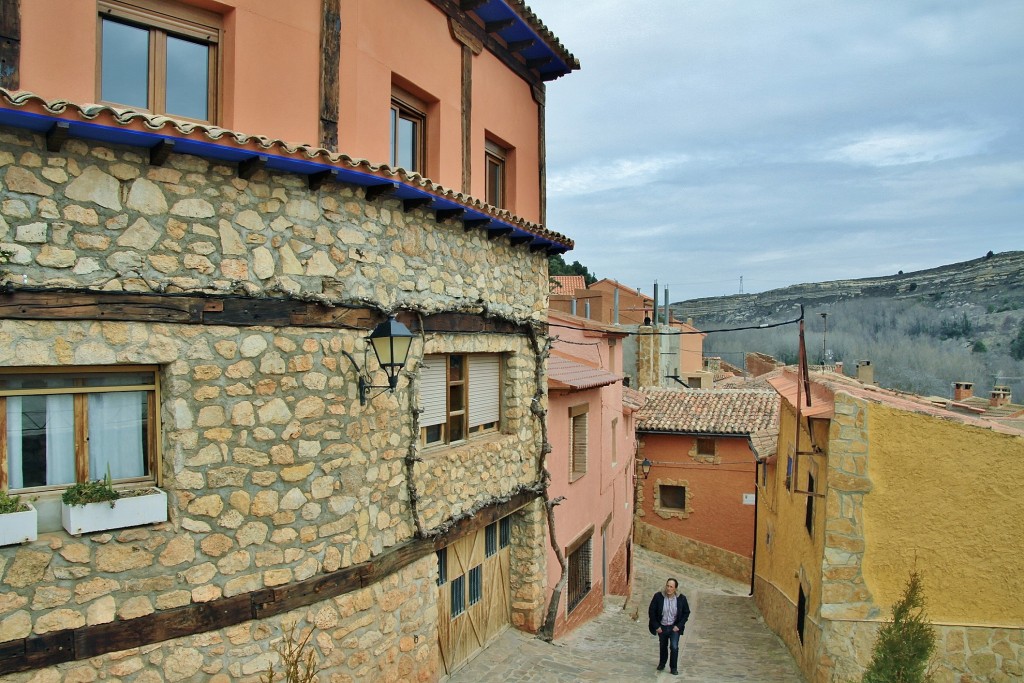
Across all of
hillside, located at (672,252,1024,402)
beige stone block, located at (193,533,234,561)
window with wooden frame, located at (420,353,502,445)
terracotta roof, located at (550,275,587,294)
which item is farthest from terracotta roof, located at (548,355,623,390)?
hillside, located at (672,252,1024,402)

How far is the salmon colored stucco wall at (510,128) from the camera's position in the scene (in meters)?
9.18

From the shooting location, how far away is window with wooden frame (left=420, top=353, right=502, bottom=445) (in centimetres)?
790

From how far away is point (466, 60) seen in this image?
346 inches

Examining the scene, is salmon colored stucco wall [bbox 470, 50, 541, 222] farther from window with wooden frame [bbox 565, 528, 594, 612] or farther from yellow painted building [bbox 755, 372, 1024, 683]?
window with wooden frame [bbox 565, 528, 594, 612]

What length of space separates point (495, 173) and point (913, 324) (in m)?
57.9

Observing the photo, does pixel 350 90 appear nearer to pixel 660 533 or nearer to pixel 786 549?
pixel 786 549

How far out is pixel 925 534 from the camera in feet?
26.0

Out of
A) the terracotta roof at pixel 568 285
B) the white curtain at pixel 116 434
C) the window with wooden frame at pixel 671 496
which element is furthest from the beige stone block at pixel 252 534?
the terracotta roof at pixel 568 285

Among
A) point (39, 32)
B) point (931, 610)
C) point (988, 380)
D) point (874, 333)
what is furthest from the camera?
point (874, 333)

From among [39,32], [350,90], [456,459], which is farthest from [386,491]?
[39,32]

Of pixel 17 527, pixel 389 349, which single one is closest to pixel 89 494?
pixel 17 527

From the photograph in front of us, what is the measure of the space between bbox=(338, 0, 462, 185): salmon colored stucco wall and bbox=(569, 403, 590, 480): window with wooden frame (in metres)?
6.20

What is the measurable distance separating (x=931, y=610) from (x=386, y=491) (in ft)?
20.2

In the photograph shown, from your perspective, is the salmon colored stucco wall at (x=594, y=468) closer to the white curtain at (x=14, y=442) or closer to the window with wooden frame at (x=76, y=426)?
the window with wooden frame at (x=76, y=426)
